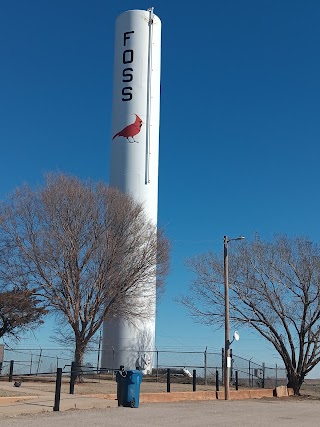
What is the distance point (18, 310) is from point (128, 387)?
1597 centimetres

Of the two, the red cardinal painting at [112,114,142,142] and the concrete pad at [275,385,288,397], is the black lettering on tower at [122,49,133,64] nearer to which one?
the red cardinal painting at [112,114,142,142]

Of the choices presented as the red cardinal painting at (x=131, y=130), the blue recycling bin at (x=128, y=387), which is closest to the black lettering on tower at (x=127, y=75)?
the red cardinal painting at (x=131, y=130)

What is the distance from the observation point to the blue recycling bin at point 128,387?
18.2 metres

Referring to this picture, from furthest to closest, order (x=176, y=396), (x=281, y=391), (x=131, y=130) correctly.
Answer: (x=131, y=130) → (x=281, y=391) → (x=176, y=396)

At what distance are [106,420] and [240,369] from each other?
85.6ft

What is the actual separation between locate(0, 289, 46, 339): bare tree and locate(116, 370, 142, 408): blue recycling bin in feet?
48.4

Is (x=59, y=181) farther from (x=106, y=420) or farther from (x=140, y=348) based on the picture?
(x=106, y=420)

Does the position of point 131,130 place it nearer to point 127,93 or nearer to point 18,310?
point 127,93

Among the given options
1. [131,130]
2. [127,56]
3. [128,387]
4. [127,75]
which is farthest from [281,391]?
[127,56]

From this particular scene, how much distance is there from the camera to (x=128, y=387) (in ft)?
60.4

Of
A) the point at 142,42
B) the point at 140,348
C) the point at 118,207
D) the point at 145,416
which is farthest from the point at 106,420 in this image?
the point at 142,42

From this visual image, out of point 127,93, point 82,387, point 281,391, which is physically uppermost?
point 127,93

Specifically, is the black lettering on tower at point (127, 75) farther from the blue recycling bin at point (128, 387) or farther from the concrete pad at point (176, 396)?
the blue recycling bin at point (128, 387)

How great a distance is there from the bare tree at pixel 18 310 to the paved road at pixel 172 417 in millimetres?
13861
